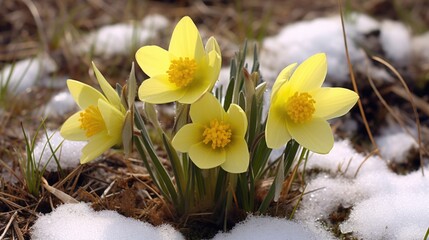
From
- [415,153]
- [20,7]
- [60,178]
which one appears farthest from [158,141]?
[20,7]

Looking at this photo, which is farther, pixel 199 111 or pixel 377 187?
pixel 377 187

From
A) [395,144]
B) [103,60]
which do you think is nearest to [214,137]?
[395,144]

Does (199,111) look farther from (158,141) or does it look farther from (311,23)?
(311,23)

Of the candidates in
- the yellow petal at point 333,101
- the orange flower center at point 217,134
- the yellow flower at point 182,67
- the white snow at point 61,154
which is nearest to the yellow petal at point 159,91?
the yellow flower at point 182,67

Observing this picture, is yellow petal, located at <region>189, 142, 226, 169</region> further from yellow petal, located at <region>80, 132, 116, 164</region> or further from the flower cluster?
yellow petal, located at <region>80, 132, 116, 164</region>

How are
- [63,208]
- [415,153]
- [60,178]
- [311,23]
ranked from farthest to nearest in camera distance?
1. [311,23]
2. [415,153]
3. [60,178]
4. [63,208]

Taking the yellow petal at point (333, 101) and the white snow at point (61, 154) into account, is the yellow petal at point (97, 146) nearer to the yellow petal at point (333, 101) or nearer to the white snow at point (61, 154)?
the white snow at point (61, 154)
